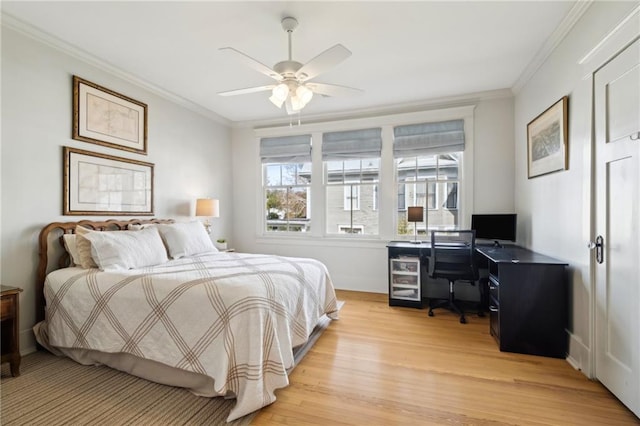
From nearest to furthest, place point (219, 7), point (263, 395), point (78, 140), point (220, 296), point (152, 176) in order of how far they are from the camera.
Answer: point (263, 395) → point (220, 296) → point (219, 7) → point (78, 140) → point (152, 176)

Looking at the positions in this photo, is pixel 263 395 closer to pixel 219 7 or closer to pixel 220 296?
pixel 220 296

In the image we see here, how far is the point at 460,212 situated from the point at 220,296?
132 inches

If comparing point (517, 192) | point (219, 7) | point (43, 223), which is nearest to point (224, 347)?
point (43, 223)

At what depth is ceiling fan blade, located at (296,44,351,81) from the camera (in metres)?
1.97

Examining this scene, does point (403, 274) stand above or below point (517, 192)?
below

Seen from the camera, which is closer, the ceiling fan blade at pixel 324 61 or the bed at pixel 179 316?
the bed at pixel 179 316

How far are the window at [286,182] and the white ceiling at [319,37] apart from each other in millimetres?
1389

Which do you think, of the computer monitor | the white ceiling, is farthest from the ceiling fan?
the computer monitor

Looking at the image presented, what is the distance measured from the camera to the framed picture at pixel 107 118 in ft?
9.27

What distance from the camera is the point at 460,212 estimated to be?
401 cm

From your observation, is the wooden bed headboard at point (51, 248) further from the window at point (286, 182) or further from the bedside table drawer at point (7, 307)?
the window at point (286, 182)

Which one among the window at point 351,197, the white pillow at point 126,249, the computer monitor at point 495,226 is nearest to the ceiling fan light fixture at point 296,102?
the white pillow at point 126,249

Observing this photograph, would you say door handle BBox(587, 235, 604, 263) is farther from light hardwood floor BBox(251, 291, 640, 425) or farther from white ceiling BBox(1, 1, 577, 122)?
white ceiling BBox(1, 1, 577, 122)

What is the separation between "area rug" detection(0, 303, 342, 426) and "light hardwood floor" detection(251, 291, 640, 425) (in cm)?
45
